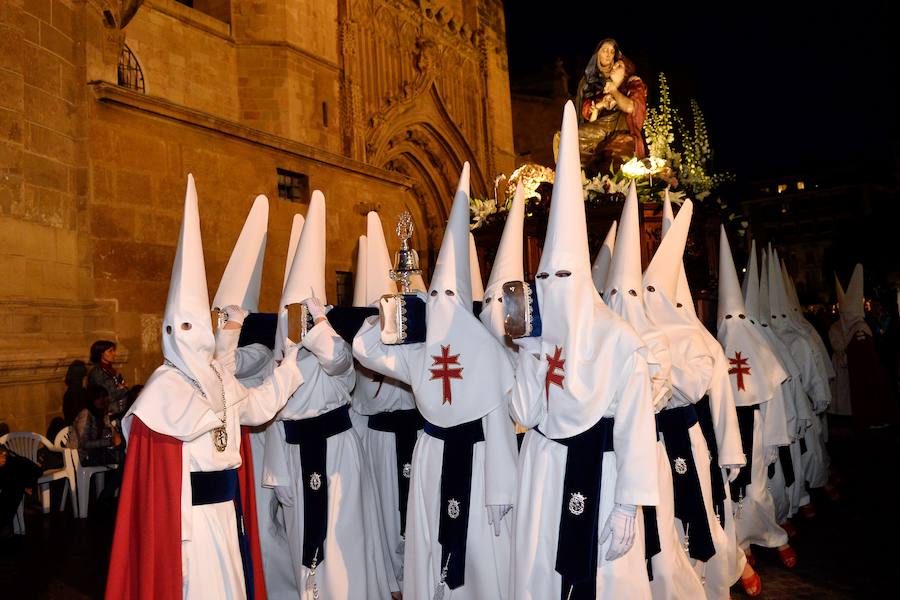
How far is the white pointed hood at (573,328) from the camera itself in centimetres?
378

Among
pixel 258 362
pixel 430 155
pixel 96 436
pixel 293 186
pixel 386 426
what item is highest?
pixel 430 155

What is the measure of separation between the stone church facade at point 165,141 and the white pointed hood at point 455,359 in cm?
506

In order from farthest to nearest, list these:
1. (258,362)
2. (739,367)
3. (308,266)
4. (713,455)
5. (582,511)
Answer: (739,367) < (258,362) < (713,455) < (308,266) < (582,511)

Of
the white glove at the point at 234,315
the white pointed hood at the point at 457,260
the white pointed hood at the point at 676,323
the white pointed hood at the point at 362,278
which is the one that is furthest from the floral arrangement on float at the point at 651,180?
the white glove at the point at 234,315

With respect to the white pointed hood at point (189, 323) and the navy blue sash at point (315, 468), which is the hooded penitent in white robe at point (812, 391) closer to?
the navy blue sash at point (315, 468)

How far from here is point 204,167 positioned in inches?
417

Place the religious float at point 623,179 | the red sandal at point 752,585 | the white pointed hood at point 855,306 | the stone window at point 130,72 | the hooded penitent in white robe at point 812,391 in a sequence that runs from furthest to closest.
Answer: the stone window at point 130,72 < the white pointed hood at point 855,306 < the religious float at point 623,179 < the hooded penitent in white robe at point 812,391 < the red sandal at point 752,585

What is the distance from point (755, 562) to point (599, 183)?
3.73 meters

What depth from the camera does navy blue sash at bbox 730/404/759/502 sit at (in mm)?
5984

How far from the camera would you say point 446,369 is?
454 centimetres

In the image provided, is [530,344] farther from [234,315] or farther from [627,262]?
[234,315]

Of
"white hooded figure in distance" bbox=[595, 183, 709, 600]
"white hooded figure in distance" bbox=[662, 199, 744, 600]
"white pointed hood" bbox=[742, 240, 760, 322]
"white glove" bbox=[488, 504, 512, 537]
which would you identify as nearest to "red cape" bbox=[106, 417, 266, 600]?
"white glove" bbox=[488, 504, 512, 537]

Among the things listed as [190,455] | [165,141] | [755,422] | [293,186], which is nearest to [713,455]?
[755,422]

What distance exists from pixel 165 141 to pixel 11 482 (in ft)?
15.8
